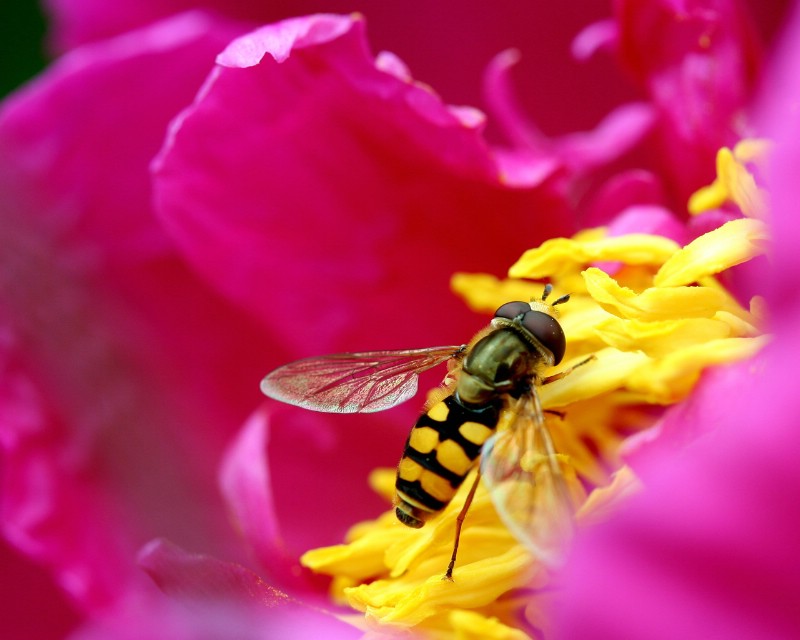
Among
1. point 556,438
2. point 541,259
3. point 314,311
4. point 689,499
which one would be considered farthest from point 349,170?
point 689,499

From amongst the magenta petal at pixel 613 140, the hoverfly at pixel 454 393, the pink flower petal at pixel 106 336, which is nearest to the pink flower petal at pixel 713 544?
the hoverfly at pixel 454 393

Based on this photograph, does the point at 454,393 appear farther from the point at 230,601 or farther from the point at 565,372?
the point at 230,601

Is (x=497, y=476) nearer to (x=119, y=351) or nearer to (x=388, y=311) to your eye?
(x=388, y=311)

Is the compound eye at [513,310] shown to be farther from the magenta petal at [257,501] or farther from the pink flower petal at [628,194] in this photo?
the magenta petal at [257,501]

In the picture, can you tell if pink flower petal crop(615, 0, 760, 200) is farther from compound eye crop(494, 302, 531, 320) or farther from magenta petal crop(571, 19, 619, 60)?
compound eye crop(494, 302, 531, 320)

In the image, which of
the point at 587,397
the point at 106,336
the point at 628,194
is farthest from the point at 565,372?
the point at 106,336

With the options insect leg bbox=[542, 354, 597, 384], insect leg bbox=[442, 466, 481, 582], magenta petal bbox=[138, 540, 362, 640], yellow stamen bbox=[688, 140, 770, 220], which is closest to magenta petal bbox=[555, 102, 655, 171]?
yellow stamen bbox=[688, 140, 770, 220]
